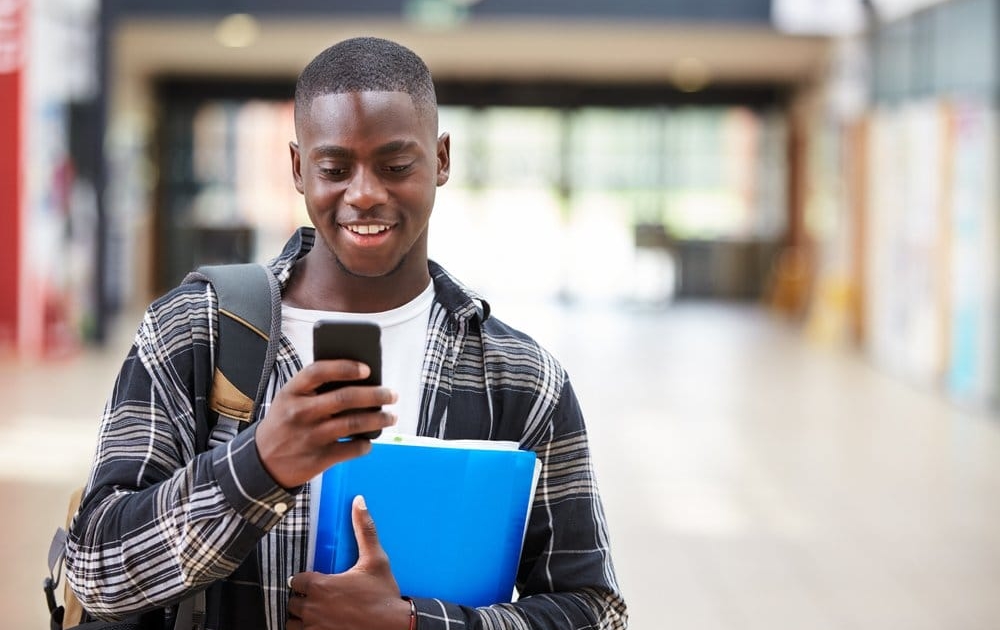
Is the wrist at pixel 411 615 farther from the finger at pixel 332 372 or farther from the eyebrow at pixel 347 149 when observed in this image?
the eyebrow at pixel 347 149

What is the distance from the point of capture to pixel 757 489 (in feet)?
22.9

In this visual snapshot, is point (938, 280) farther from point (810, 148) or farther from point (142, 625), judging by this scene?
point (142, 625)

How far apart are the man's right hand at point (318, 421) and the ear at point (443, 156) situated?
18.5 inches

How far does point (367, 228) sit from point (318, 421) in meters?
0.34

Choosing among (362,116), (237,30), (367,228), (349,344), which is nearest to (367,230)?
(367,228)

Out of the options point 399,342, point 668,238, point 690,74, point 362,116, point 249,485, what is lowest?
point 668,238

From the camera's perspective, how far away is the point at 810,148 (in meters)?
19.5

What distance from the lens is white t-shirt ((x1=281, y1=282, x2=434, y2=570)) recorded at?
156 cm

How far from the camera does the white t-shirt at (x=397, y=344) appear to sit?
1558 millimetres

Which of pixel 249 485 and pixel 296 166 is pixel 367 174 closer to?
pixel 296 166

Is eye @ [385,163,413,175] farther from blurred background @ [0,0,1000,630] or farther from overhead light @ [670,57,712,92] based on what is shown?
overhead light @ [670,57,712,92]

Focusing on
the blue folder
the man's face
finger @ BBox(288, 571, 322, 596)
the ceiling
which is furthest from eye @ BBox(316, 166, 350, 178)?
the ceiling

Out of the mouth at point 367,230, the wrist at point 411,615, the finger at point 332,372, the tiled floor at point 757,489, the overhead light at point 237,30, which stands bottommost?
the tiled floor at point 757,489

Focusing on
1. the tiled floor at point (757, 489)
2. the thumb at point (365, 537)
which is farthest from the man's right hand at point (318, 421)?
the tiled floor at point (757, 489)
